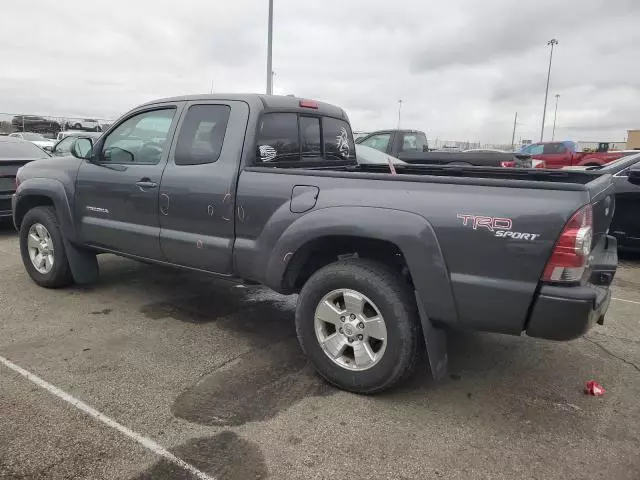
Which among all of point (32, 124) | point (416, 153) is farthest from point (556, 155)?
point (32, 124)

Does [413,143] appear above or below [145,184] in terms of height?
above

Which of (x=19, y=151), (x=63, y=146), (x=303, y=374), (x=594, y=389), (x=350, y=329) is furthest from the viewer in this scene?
(x=63, y=146)

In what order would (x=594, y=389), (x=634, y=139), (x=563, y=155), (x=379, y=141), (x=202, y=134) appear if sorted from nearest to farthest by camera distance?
1. (x=594, y=389)
2. (x=202, y=134)
3. (x=379, y=141)
4. (x=563, y=155)
5. (x=634, y=139)

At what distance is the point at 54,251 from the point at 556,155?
20.3 metres

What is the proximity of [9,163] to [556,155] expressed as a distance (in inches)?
769

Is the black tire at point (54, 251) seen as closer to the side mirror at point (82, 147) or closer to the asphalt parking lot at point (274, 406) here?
the asphalt parking lot at point (274, 406)

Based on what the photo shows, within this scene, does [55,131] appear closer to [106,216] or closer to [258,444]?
[106,216]

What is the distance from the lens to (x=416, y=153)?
11.6 metres

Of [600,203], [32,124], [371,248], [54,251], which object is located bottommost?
[54,251]

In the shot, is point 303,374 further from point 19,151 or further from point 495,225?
point 19,151

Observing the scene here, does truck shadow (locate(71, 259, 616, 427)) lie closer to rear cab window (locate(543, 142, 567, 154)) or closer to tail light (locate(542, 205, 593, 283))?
tail light (locate(542, 205, 593, 283))

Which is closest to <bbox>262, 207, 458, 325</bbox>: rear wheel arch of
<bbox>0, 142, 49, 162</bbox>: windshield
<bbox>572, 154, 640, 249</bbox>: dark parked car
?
<bbox>572, 154, 640, 249</bbox>: dark parked car

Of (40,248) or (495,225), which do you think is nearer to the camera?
(495,225)

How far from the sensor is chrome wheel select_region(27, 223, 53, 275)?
16.6 ft
